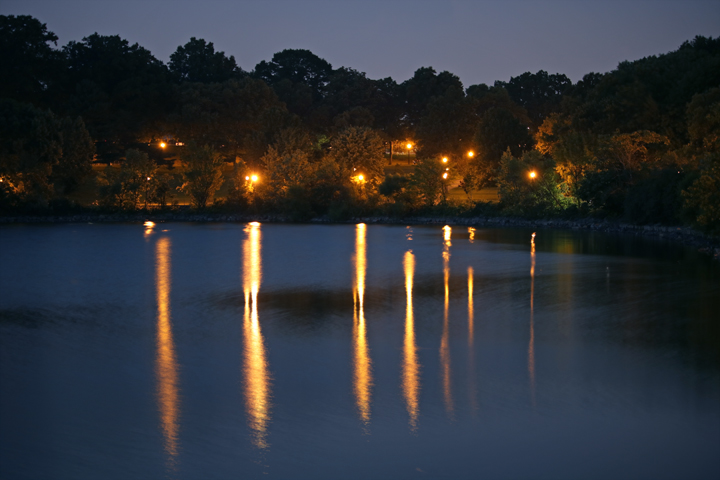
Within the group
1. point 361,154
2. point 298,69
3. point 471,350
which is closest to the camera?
point 471,350

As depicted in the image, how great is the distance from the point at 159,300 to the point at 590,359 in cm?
946

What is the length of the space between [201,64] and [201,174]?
31409mm

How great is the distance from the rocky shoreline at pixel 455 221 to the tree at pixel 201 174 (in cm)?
191

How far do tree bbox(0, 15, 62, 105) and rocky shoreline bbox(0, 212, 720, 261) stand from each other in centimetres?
1934

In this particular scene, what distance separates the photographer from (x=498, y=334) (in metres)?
11.3

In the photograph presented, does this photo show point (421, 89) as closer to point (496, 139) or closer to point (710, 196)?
point (496, 139)

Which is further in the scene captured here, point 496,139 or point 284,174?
point 496,139

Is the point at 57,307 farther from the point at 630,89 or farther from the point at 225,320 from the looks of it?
the point at 630,89

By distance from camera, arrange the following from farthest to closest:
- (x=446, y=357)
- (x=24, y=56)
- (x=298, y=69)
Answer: (x=298, y=69), (x=24, y=56), (x=446, y=357)

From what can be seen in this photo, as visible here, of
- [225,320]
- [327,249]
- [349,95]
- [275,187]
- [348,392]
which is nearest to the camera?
[348,392]

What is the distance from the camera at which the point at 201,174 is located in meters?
52.3

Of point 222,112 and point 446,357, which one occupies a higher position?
point 222,112

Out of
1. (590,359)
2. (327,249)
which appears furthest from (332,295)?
(327,249)

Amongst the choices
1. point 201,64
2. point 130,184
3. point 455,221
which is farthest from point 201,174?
point 201,64
